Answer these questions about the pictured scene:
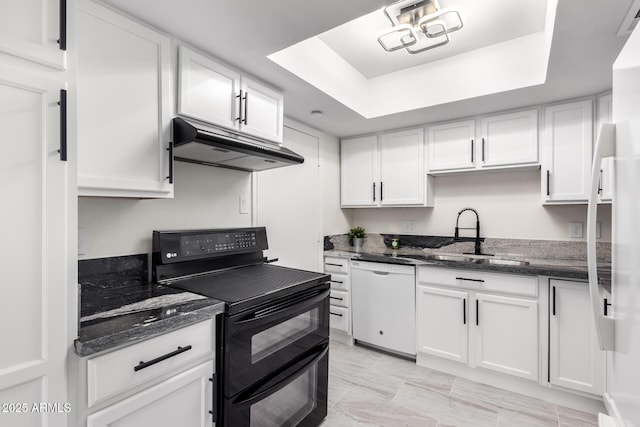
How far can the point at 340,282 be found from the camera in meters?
3.03

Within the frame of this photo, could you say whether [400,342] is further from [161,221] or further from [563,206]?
[161,221]

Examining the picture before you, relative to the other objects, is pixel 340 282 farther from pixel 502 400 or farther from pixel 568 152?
pixel 568 152

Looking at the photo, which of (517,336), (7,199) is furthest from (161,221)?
(517,336)

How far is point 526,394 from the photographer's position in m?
2.20

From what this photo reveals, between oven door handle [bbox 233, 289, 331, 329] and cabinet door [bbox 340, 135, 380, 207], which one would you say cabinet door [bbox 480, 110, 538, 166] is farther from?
oven door handle [bbox 233, 289, 331, 329]

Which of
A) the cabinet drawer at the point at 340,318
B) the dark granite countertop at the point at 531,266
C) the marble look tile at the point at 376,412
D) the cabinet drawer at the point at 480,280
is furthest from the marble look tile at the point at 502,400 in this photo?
the cabinet drawer at the point at 340,318

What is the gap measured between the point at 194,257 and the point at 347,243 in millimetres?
2082

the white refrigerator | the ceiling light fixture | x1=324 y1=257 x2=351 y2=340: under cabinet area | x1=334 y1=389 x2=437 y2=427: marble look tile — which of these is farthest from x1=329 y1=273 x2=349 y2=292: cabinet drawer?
the white refrigerator

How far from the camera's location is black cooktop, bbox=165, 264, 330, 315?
1358mm

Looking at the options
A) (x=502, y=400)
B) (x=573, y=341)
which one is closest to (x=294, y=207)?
(x=502, y=400)

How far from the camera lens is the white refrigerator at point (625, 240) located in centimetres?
53

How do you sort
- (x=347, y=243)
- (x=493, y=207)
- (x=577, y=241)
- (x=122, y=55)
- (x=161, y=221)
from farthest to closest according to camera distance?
(x=347, y=243)
(x=493, y=207)
(x=577, y=241)
(x=161, y=221)
(x=122, y=55)

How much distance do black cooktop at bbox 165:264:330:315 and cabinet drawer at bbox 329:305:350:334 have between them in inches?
48.7

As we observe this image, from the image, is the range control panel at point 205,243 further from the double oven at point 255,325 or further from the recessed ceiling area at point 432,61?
the recessed ceiling area at point 432,61
